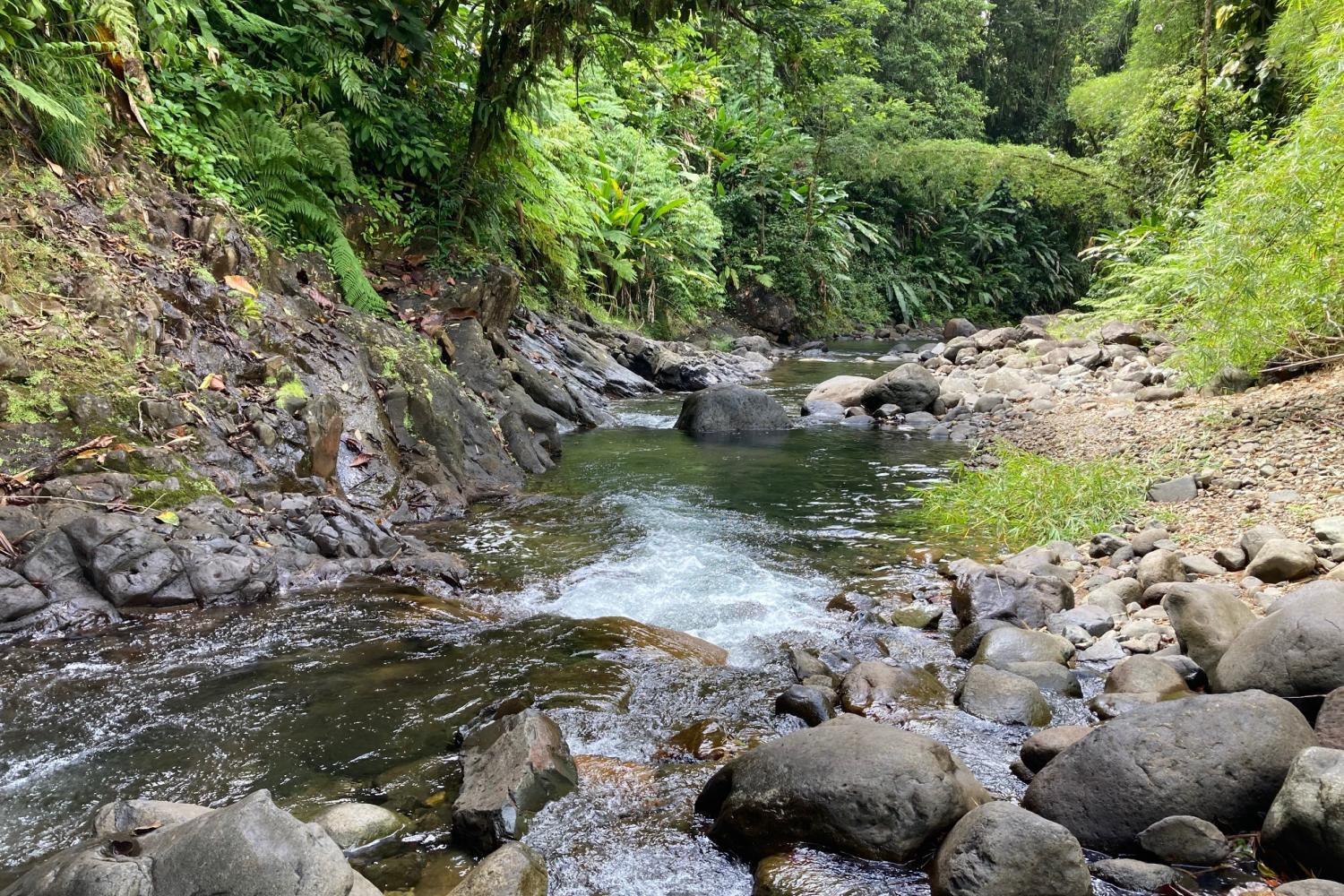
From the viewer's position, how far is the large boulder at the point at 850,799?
3090 millimetres

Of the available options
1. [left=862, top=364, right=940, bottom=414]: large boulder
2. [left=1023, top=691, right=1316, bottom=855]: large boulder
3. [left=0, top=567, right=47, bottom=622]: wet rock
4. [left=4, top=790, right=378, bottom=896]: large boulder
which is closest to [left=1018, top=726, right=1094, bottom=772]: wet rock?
[left=1023, top=691, right=1316, bottom=855]: large boulder

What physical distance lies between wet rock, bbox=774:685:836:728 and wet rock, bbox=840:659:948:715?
0.51 feet

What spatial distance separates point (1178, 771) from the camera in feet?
10.3

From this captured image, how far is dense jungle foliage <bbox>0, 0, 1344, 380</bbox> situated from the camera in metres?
6.98

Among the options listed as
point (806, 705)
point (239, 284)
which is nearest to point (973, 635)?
point (806, 705)

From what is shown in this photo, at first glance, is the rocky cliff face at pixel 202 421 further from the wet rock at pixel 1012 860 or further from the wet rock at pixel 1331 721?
the wet rock at pixel 1331 721

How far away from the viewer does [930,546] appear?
7078mm

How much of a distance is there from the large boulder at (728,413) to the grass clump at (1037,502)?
4318 mm

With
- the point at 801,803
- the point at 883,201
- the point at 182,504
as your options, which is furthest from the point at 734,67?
the point at 801,803

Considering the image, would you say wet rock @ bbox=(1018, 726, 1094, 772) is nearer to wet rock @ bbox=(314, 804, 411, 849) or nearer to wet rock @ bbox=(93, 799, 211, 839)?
wet rock @ bbox=(314, 804, 411, 849)

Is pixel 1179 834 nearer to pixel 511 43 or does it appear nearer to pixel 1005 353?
pixel 511 43

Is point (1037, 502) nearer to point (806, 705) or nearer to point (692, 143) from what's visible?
point (806, 705)

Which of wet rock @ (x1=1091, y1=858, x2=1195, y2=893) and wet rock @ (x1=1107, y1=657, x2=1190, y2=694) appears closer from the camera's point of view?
wet rock @ (x1=1091, y1=858, x2=1195, y2=893)

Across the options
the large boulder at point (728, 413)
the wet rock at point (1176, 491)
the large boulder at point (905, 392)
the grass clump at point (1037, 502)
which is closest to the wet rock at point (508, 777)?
the grass clump at point (1037, 502)
